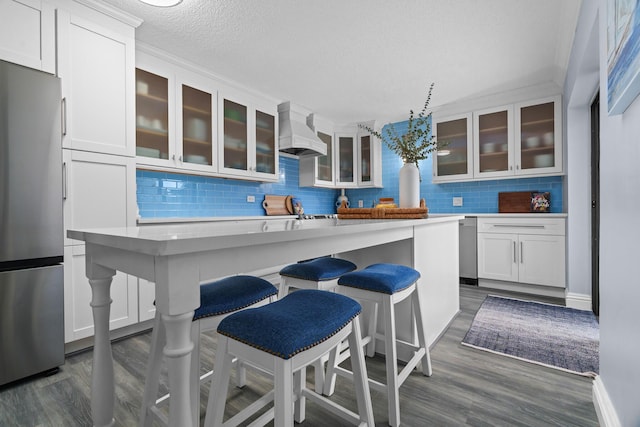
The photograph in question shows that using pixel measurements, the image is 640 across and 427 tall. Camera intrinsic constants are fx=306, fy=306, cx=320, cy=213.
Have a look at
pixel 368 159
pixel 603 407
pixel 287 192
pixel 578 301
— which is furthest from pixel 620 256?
pixel 368 159

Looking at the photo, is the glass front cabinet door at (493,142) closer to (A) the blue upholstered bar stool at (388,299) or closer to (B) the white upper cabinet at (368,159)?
(B) the white upper cabinet at (368,159)

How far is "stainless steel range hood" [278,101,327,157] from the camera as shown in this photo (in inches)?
153

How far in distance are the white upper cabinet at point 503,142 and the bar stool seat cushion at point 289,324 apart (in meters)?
3.62

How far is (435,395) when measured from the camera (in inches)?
63.0

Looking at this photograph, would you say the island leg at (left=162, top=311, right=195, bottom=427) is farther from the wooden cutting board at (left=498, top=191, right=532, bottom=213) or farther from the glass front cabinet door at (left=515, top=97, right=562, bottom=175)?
the wooden cutting board at (left=498, top=191, right=532, bottom=213)

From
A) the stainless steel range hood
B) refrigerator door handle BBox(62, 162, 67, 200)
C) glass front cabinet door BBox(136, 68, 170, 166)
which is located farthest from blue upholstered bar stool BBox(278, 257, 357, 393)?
the stainless steel range hood

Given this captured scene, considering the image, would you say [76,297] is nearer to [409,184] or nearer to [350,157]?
[409,184]

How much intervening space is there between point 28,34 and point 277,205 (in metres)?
2.87

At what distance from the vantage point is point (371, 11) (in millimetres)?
2260

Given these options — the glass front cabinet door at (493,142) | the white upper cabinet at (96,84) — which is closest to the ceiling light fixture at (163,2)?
the white upper cabinet at (96,84)

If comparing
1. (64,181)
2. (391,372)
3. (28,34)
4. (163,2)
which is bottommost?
(391,372)

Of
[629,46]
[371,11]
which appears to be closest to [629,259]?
[629,46]

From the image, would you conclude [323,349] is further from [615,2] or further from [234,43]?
[234,43]

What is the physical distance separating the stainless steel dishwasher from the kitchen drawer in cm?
10
